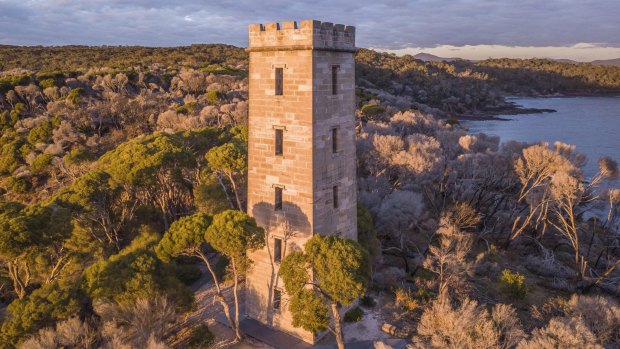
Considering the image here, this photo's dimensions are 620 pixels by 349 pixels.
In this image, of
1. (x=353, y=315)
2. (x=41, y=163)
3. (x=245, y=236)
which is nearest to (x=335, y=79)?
(x=245, y=236)

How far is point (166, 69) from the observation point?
78.7 meters

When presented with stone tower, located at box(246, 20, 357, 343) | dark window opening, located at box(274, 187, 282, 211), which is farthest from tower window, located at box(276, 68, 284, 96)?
dark window opening, located at box(274, 187, 282, 211)

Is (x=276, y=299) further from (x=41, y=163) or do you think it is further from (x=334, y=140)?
(x=41, y=163)

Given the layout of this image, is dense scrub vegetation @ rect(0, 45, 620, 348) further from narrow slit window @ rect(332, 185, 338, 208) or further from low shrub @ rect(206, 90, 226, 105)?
narrow slit window @ rect(332, 185, 338, 208)

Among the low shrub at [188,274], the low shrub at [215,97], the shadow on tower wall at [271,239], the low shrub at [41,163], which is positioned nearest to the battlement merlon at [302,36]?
the shadow on tower wall at [271,239]

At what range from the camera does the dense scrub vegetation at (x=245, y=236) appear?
52.0ft

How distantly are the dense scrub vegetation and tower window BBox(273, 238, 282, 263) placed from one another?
3.79 ft

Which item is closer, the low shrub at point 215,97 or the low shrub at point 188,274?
the low shrub at point 188,274

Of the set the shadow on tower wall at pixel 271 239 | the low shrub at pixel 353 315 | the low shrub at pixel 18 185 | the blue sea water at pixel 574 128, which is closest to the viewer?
the shadow on tower wall at pixel 271 239

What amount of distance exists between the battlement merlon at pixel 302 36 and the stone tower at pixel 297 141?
3cm

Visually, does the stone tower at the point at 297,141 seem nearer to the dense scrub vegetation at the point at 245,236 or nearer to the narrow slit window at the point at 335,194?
the narrow slit window at the point at 335,194

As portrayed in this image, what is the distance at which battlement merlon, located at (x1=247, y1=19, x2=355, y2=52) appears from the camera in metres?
15.3

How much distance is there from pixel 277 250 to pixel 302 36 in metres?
8.01

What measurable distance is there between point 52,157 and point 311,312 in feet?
110
